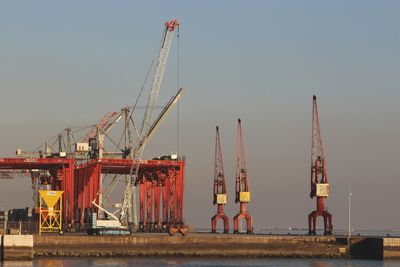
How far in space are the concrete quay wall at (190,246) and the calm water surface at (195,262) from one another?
1.81 meters

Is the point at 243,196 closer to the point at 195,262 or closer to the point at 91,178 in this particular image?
the point at 91,178

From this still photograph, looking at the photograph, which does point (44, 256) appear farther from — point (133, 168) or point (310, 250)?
point (133, 168)

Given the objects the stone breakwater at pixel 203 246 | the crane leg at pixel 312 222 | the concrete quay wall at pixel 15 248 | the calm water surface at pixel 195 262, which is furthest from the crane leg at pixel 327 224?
the concrete quay wall at pixel 15 248

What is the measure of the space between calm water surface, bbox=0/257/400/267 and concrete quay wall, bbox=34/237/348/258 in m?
1.81

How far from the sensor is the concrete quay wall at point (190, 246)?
12778cm

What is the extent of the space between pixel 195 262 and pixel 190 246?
22.8 feet

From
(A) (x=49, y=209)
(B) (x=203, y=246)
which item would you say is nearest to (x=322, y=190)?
(B) (x=203, y=246)

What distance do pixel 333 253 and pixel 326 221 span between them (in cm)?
3443

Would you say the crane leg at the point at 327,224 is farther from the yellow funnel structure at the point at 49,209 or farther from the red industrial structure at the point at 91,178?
the yellow funnel structure at the point at 49,209

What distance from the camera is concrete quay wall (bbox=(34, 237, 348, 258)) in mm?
127775

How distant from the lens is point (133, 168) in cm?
18438

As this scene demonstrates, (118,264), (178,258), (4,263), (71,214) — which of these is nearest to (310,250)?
(178,258)

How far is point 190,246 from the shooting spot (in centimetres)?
13275

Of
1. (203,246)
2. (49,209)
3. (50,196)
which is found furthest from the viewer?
(50,196)
